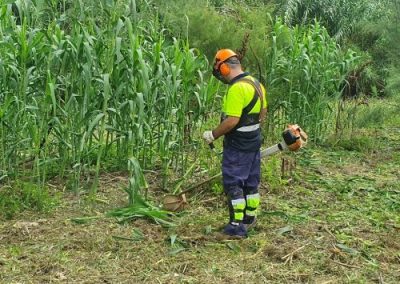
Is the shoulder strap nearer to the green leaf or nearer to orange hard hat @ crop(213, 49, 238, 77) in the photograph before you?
orange hard hat @ crop(213, 49, 238, 77)

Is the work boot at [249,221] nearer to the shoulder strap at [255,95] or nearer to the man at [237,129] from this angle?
the man at [237,129]

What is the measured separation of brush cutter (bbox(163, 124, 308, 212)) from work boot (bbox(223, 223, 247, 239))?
1.93 ft

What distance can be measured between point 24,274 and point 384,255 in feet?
8.48

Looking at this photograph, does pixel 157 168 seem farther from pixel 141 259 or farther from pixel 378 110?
pixel 378 110

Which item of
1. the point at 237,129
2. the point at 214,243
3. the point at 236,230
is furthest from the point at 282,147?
the point at 214,243

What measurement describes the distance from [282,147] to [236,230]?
782mm

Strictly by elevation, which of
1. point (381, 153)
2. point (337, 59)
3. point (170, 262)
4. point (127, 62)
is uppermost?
point (127, 62)

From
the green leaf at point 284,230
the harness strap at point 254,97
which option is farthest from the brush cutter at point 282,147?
the green leaf at point 284,230

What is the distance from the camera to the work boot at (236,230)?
4.57 metres

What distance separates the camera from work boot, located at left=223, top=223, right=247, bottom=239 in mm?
4574

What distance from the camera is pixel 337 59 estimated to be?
27.0 ft

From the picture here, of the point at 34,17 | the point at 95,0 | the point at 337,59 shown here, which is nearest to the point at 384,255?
the point at 95,0

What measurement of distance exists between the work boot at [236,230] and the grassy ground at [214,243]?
8 cm

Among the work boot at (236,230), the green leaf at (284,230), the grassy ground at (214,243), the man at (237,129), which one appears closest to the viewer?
the grassy ground at (214,243)
